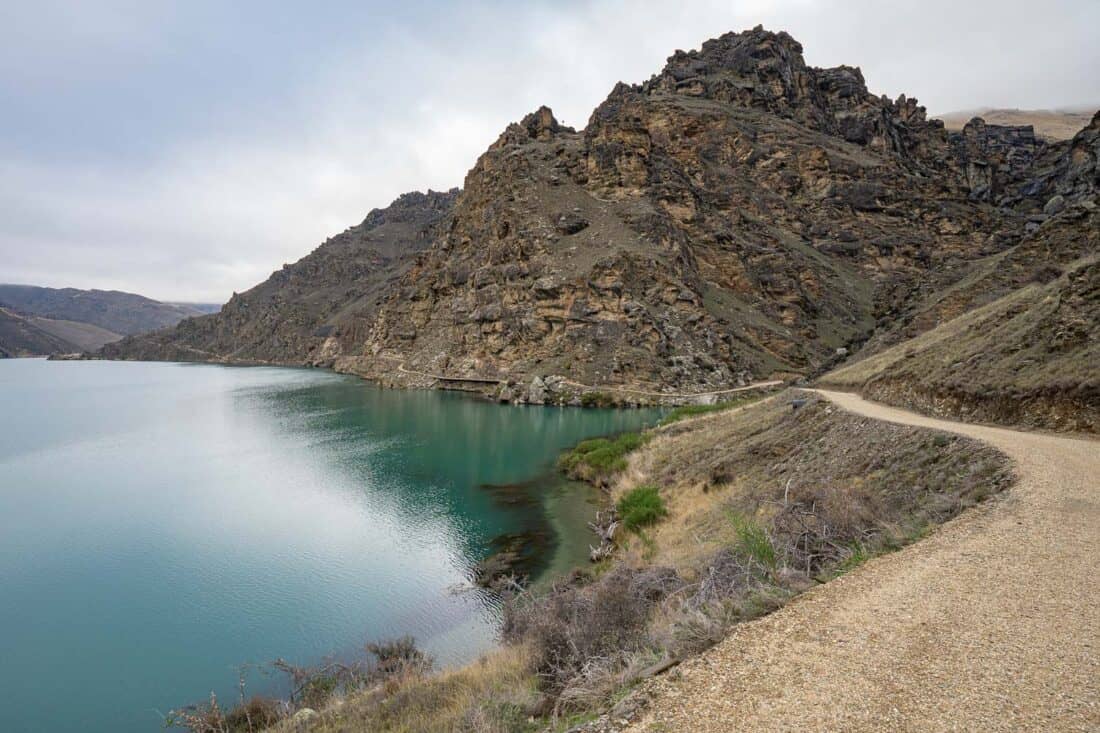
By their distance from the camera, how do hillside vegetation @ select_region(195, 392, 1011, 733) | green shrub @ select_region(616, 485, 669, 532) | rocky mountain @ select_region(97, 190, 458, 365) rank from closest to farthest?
hillside vegetation @ select_region(195, 392, 1011, 733)
green shrub @ select_region(616, 485, 669, 532)
rocky mountain @ select_region(97, 190, 458, 365)

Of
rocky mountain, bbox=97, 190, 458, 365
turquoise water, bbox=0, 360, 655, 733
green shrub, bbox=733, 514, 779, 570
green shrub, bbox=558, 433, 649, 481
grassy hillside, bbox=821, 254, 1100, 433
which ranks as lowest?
turquoise water, bbox=0, 360, 655, 733

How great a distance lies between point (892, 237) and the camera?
291 ft

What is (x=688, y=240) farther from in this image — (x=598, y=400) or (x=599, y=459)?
(x=599, y=459)

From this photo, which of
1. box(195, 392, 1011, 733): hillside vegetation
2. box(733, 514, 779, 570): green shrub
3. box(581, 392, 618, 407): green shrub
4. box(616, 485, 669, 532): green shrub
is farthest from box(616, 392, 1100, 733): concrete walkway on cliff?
box(581, 392, 618, 407): green shrub

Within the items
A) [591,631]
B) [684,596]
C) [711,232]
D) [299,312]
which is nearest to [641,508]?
→ [684,596]

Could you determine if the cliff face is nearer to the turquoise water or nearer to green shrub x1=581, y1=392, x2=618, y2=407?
green shrub x1=581, y1=392, x2=618, y2=407

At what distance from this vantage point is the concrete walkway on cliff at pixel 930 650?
3.65 m

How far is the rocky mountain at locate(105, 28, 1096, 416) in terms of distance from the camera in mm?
63281

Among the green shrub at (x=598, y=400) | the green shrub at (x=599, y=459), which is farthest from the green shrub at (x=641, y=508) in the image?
the green shrub at (x=598, y=400)

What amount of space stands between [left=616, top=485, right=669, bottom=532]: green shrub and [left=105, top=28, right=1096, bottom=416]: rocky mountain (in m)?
23.0

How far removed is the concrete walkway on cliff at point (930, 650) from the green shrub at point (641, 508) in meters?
11.4

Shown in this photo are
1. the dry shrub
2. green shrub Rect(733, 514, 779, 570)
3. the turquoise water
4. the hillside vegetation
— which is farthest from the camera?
the turquoise water

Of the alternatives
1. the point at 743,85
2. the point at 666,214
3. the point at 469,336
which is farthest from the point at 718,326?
the point at 743,85

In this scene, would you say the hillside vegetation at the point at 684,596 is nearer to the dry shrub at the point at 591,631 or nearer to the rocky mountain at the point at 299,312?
the dry shrub at the point at 591,631
